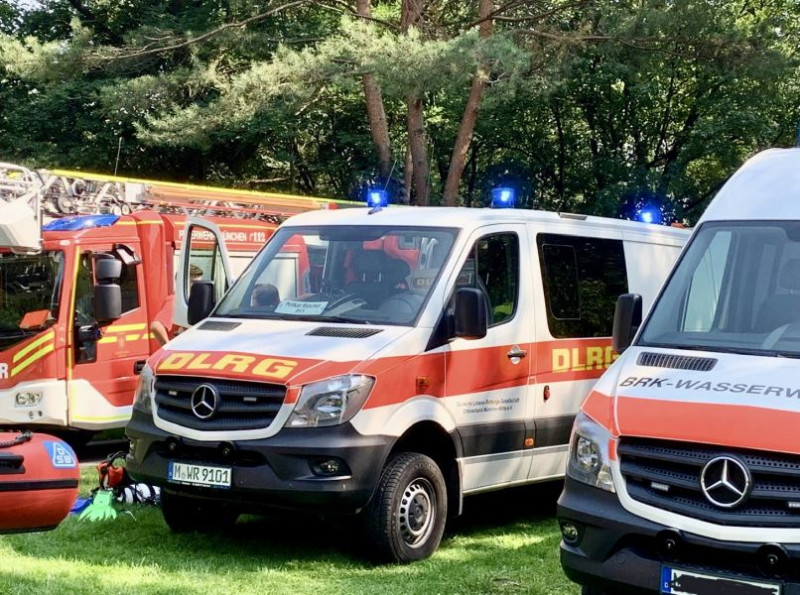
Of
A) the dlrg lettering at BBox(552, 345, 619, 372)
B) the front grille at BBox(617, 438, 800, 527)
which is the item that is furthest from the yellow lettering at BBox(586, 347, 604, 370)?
the front grille at BBox(617, 438, 800, 527)

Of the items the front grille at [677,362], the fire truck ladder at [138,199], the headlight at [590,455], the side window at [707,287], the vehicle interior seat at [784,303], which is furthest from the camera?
the fire truck ladder at [138,199]

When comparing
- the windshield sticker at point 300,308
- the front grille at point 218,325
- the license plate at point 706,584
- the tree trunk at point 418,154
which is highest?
the tree trunk at point 418,154

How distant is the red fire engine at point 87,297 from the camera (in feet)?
35.4

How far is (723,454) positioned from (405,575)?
2495 mm

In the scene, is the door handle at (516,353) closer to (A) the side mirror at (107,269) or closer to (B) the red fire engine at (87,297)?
(B) the red fire engine at (87,297)

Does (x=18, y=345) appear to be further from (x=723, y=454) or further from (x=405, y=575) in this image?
(x=723, y=454)

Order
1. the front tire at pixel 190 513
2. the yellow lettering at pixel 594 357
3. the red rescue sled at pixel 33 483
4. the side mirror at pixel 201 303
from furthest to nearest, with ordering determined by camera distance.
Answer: the yellow lettering at pixel 594 357
the side mirror at pixel 201 303
the front tire at pixel 190 513
the red rescue sled at pixel 33 483

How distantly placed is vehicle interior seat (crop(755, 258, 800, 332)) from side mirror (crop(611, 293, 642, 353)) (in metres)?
0.71

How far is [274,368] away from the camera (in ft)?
21.2

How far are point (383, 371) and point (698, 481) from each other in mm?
2362

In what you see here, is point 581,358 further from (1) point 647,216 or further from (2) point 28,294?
(2) point 28,294

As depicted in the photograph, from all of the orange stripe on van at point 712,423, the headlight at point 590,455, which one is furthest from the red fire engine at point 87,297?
the orange stripe on van at point 712,423

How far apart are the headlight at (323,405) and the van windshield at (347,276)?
2.43ft

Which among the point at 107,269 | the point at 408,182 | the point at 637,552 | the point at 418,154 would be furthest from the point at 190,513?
the point at 408,182
